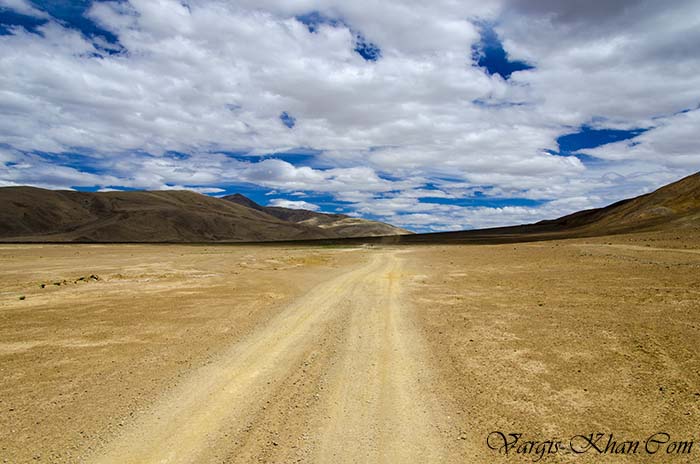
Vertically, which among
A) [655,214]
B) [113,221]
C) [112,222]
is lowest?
[655,214]

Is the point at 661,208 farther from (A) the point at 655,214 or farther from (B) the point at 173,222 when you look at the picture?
(B) the point at 173,222

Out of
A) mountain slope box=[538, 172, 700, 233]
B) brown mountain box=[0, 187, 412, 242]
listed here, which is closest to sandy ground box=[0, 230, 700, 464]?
mountain slope box=[538, 172, 700, 233]

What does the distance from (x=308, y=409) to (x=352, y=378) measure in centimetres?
139

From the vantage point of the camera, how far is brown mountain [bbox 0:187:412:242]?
109 metres

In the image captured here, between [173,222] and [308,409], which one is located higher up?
[173,222]

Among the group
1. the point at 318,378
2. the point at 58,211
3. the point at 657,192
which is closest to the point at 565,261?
the point at 318,378

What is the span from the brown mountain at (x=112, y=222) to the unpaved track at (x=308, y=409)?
112330 mm

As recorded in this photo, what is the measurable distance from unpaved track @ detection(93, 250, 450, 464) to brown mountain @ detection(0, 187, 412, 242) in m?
112

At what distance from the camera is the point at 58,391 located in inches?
269

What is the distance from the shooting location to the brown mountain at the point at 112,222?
10919cm

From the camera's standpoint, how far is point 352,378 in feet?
24.0

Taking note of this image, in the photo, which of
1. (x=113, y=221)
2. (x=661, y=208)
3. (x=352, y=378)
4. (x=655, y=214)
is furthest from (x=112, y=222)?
(x=661, y=208)

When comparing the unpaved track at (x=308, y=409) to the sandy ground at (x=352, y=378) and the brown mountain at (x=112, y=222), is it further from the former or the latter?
the brown mountain at (x=112, y=222)

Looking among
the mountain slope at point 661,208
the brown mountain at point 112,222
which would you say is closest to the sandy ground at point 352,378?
the mountain slope at point 661,208
